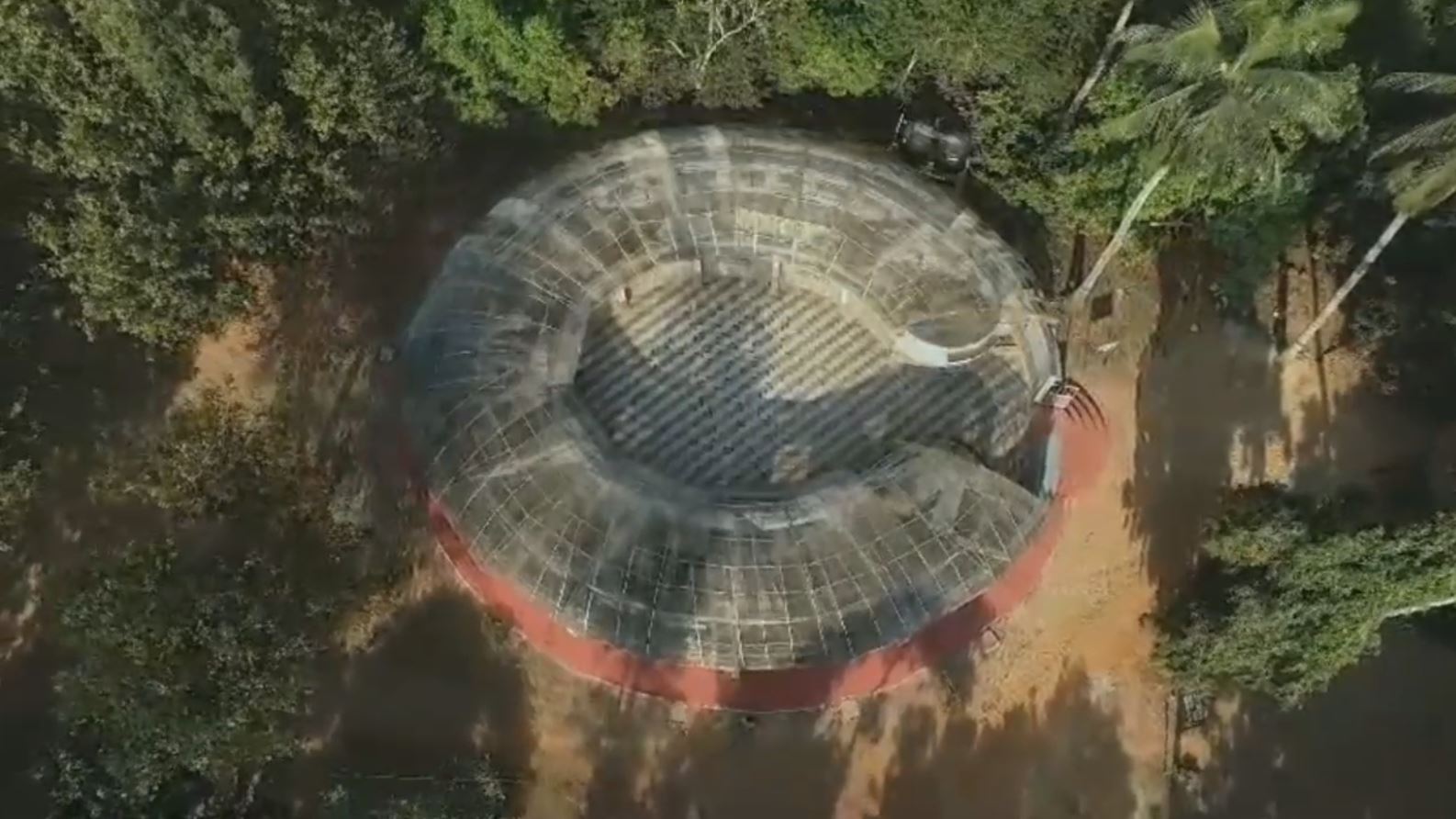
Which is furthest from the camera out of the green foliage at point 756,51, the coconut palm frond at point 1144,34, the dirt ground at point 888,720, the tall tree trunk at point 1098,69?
the tall tree trunk at point 1098,69

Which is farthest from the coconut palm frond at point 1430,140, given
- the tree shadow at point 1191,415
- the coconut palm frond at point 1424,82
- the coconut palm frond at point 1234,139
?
the tree shadow at point 1191,415

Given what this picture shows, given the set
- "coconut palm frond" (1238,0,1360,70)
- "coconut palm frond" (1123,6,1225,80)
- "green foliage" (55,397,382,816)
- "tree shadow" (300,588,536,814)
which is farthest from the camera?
"tree shadow" (300,588,536,814)

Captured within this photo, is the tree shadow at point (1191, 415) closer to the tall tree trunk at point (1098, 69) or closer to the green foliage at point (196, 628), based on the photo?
the tall tree trunk at point (1098, 69)

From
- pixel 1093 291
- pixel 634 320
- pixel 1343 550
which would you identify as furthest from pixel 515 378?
pixel 1343 550

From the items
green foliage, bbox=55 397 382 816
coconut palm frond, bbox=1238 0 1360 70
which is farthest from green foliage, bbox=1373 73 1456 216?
green foliage, bbox=55 397 382 816

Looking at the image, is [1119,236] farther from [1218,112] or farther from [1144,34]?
[1218,112]

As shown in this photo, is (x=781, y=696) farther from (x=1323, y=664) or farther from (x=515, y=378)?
(x=1323, y=664)

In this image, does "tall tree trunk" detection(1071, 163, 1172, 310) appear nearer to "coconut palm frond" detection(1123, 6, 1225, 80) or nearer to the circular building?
the circular building
